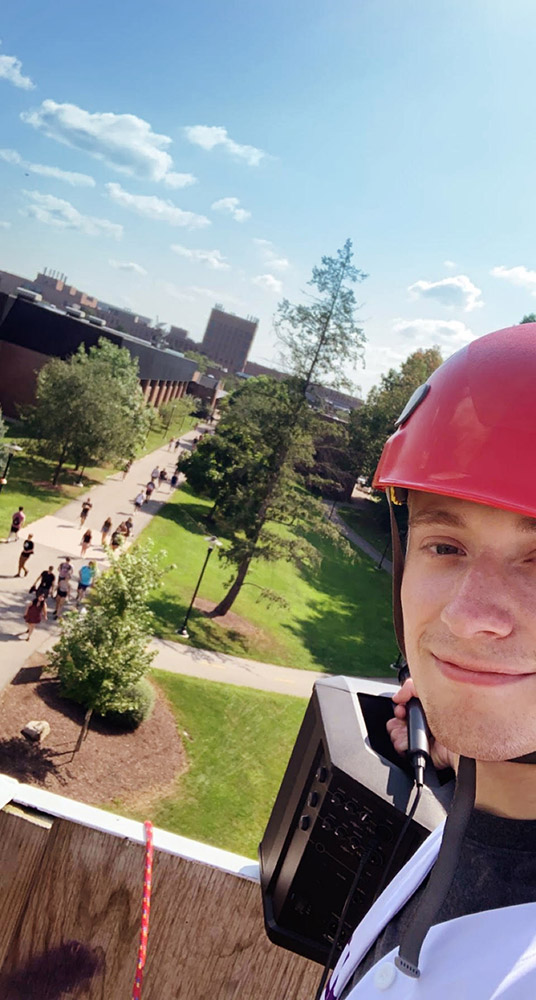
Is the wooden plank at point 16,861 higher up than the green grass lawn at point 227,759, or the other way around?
the wooden plank at point 16,861

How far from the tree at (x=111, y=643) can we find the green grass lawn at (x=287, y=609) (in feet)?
21.1

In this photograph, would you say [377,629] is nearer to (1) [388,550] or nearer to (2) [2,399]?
(1) [388,550]

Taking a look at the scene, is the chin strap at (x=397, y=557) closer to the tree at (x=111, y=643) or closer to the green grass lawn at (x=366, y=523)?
the tree at (x=111, y=643)

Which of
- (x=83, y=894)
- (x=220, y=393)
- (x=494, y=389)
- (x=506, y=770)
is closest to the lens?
(x=506, y=770)

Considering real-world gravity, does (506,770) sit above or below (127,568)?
above

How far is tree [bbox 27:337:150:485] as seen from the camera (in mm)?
31875

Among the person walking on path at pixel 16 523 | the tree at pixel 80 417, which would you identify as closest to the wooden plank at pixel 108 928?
the person walking on path at pixel 16 523

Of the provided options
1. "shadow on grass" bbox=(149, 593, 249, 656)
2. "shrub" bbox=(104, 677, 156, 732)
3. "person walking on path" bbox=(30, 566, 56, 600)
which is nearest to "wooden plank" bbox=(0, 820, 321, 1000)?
"shrub" bbox=(104, 677, 156, 732)

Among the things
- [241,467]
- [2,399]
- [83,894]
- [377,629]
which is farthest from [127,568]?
[2,399]

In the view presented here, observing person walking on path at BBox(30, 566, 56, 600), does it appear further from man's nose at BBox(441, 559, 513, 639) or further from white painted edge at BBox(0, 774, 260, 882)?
man's nose at BBox(441, 559, 513, 639)

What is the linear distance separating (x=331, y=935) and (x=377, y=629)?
1042 inches

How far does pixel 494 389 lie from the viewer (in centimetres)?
139

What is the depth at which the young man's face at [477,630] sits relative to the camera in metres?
1.13

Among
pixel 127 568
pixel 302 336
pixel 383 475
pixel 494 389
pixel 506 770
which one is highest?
pixel 302 336
